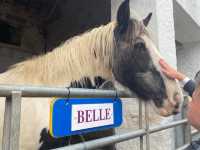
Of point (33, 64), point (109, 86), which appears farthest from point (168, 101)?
point (33, 64)

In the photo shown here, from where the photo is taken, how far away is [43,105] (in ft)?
5.29

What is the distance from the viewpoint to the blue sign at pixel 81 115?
3.91ft

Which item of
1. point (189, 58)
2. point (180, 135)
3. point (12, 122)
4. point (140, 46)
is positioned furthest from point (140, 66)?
point (189, 58)

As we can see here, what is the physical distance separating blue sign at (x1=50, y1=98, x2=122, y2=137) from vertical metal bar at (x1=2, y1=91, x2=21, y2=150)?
23cm

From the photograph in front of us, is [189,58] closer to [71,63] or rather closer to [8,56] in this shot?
[8,56]

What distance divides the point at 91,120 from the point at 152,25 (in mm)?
1528

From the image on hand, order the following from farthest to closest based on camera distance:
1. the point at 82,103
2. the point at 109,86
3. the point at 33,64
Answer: the point at 109,86, the point at 33,64, the point at 82,103

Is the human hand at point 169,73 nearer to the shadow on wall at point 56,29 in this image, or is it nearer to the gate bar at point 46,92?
the gate bar at point 46,92

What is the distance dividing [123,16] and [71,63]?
425mm

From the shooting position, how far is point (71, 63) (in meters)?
1.76

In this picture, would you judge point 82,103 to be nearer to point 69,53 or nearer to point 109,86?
point 69,53

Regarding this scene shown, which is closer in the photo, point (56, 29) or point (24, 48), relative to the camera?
point (24, 48)

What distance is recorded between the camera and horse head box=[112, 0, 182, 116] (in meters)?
1.72

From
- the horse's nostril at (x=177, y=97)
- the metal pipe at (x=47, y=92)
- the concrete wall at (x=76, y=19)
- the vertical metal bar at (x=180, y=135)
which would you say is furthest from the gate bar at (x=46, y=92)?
the concrete wall at (x=76, y=19)
